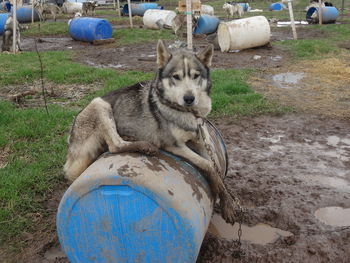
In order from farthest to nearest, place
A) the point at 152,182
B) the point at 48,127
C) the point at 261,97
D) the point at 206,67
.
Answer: the point at 261,97 → the point at 48,127 → the point at 206,67 → the point at 152,182

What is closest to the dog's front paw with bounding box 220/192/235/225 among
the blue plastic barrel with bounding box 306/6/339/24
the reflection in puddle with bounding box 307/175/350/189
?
the reflection in puddle with bounding box 307/175/350/189

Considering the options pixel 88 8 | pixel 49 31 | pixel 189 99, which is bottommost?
pixel 189 99

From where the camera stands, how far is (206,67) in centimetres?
386

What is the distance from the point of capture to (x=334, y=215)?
14.1 feet

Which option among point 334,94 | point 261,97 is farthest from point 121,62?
point 334,94

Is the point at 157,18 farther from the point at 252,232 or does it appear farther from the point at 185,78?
the point at 252,232

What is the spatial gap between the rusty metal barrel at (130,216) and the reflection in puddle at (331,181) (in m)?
2.52

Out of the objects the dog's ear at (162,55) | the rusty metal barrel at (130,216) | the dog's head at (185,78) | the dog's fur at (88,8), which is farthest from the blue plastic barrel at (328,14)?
the rusty metal barrel at (130,216)

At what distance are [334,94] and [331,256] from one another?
5.79 metres

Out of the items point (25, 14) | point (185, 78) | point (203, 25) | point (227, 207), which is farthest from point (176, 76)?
point (25, 14)

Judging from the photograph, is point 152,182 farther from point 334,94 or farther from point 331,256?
point 334,94

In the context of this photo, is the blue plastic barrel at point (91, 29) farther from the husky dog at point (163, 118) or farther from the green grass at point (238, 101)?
the husky dog at point (163, 118)

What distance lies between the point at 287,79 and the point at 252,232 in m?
6.69

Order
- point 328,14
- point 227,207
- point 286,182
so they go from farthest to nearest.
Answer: point 328,14 < point 286,182 < point 227,207
